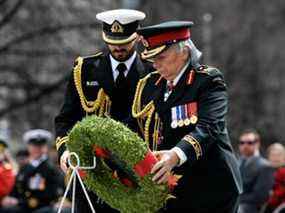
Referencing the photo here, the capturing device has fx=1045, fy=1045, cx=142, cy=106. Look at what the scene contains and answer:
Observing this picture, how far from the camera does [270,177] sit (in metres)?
14.7

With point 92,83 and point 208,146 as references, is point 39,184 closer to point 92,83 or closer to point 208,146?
point 92,83

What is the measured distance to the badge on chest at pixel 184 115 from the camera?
271 inches

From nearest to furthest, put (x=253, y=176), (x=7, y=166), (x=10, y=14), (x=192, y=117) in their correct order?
1. (x=192, y=117)
2. (x=7, y=166)
3. (x=253, y=176)
4. (x=10, y=14)

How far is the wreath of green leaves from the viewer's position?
6.64 m

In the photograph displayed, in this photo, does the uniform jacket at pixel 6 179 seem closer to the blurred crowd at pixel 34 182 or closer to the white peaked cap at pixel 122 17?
the blurred crowd at pixel 34 182

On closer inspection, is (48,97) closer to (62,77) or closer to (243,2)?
(62,77)

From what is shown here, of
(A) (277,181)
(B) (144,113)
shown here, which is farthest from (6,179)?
(B) (144,113)

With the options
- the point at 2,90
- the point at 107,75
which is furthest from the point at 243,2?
the point at 107,75

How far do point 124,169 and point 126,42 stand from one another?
125cm

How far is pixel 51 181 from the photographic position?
47.6 feet

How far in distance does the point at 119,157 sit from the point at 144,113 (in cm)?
64

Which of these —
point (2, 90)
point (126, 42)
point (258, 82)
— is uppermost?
point (126, 42)

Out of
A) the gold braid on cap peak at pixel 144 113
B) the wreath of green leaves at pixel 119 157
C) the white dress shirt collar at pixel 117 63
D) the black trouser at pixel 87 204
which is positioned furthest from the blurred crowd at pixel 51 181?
the wreath of green leaves at pixel 119 157

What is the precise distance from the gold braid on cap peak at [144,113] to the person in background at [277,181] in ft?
25.9
